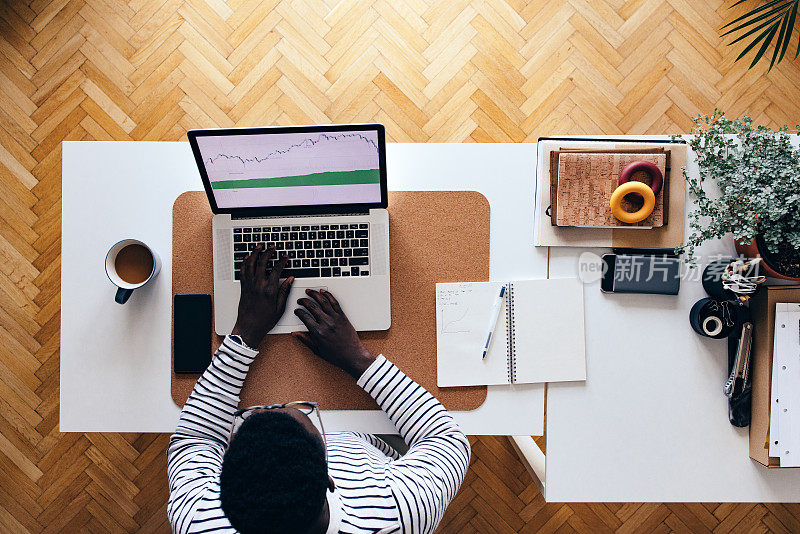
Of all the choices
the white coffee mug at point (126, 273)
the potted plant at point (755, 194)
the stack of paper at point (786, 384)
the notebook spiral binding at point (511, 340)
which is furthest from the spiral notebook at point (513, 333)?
the white coffee mug at point (126, 273)

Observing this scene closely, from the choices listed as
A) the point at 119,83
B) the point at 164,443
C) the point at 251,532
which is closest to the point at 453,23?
the point at 119,83

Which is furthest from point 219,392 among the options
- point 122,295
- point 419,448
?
point 419,448

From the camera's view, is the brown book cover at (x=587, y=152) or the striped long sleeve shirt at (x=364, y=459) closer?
the striped long sleeve shirt at (x=364, y=459)

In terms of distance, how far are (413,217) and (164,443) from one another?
1.30 m

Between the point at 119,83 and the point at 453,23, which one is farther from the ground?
the point at 453,23

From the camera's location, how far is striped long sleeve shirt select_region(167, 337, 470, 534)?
854 mm

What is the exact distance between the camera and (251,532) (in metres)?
0.66

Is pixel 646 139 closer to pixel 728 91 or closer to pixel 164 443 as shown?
pixel 728 91

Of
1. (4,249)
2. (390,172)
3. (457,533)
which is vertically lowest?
(457,533)

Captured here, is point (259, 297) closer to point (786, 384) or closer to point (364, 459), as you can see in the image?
point (364, 459)

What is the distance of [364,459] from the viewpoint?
0.97 meters

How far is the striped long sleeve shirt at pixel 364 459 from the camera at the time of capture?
0.85 metres

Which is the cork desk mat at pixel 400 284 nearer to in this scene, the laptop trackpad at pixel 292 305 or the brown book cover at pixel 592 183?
the laptop trackpad at pixel 292 305

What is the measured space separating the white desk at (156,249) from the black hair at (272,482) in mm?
444
